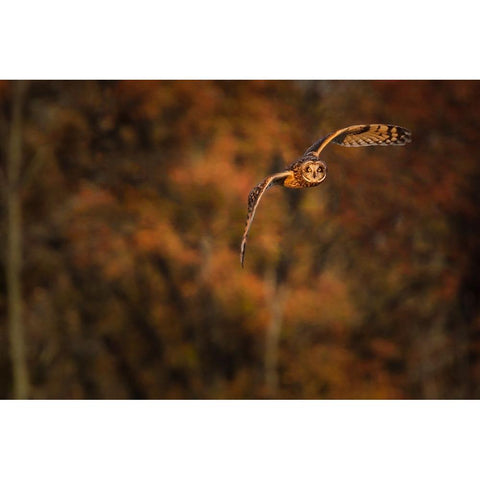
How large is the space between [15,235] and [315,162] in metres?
1.61

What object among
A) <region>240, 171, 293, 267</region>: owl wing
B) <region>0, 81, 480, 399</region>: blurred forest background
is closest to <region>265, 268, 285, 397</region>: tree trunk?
<region>0, 81, 480, 399</region>: blurred forest background

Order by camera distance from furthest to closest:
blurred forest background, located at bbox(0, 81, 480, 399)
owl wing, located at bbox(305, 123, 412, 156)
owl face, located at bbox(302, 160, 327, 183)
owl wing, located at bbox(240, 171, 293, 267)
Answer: blurred forest background, located at bbox(0, 81, 480, 399), owl wing, located at bbox(305, 123, 412, 156), owl face, located at bbox(302, 160, 327, 183), owl wing, located at bbox(240, 171, 293, 267)

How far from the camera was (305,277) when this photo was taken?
287 cm

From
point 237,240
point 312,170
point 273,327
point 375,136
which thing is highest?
point 375,136

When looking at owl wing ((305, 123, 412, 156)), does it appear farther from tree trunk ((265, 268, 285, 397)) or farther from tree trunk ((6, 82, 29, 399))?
tree trunk ((6, 82, 29, 399))

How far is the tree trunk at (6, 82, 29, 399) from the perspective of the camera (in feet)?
9.39

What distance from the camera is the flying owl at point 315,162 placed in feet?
5.49

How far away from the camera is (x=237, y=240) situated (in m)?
2.84

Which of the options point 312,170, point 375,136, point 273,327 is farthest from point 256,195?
point 273,327

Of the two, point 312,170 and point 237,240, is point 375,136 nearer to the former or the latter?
point 312,170

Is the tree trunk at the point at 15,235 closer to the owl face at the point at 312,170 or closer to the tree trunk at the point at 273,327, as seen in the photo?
the tree trunk at the point at 273,327

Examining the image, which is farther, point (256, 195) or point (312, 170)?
point (312, 170)

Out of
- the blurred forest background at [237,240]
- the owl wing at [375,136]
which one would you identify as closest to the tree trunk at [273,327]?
the blurred forest background at [237,240]

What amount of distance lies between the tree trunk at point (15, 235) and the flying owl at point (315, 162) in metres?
1.40
